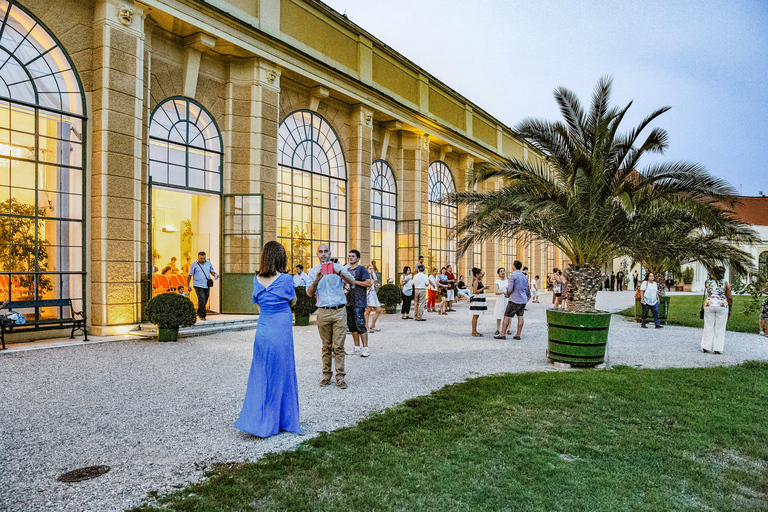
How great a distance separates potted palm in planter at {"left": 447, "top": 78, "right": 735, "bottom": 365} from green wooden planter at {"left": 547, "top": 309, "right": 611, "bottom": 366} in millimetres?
16

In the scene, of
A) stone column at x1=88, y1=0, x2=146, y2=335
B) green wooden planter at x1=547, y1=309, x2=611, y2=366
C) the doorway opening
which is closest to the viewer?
green wooden planter at x1=547, y1=309, x2=611, y2=366

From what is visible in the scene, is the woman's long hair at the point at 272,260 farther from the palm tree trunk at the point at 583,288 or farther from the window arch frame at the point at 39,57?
the window arch frame at the point at 39,57

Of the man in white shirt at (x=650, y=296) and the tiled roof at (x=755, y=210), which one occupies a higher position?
the tiled roof at (x=755, y=210)

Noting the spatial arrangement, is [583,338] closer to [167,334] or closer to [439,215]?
[167,334]

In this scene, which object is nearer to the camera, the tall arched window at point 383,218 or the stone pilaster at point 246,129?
the stone pilaster at point 246,129

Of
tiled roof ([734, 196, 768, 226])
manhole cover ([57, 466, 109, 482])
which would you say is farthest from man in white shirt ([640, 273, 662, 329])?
tiled roof ([734, 196, 768, 226])

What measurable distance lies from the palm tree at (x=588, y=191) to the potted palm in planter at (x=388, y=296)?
23.6ft

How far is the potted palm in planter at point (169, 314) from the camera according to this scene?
10547 millimetres

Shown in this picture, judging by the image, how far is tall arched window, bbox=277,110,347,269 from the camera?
16.8 metres

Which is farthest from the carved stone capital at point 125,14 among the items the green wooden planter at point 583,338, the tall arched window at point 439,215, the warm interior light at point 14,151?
the tall arched window at point 439,215

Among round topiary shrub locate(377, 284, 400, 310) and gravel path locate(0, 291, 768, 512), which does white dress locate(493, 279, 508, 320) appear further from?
round topiary shrub locate(377, 284, 400, 310)

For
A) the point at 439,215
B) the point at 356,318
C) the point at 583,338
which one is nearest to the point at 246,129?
the point at 356,318

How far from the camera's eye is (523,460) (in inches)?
169

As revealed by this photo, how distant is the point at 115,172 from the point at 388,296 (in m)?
9.74
